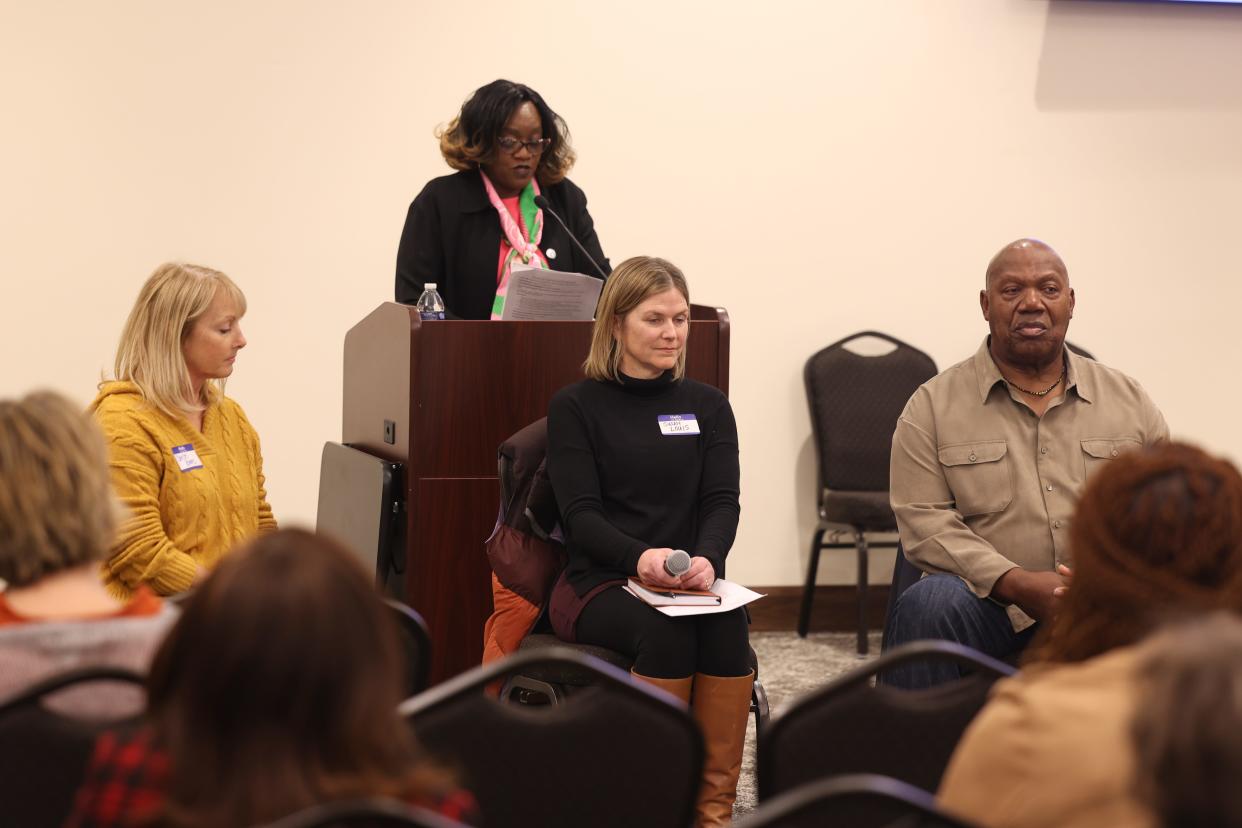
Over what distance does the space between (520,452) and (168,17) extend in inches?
Answer: 103

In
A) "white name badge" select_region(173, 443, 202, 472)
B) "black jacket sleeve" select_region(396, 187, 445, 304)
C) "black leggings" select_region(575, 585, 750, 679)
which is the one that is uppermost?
"black jacket sleeve" select_region(396, 187, 445, 304)

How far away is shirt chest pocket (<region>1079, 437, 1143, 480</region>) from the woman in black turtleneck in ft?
2.71

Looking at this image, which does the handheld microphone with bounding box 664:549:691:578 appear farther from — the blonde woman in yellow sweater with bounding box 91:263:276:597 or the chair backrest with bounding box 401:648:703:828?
the chair backrest with bounding box 401:648:703:828

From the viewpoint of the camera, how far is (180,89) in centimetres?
491

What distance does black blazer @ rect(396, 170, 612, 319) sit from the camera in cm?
381

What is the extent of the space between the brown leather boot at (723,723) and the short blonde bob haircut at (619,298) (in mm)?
731

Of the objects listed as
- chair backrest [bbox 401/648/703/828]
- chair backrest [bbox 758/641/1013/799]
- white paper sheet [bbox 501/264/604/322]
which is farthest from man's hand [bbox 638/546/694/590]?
chair backrest [bbox 401/648/703/828]

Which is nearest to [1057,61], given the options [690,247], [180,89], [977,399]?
[690,247]

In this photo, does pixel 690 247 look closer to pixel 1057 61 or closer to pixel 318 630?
pixel 1057 61

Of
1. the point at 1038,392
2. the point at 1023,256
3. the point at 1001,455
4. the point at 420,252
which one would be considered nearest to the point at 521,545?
the point at 420,252

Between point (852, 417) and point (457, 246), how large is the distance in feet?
6.73

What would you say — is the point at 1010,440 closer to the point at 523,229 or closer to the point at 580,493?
the point at 580,493

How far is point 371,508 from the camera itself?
3.45 m

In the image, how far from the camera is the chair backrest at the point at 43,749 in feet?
4.76
